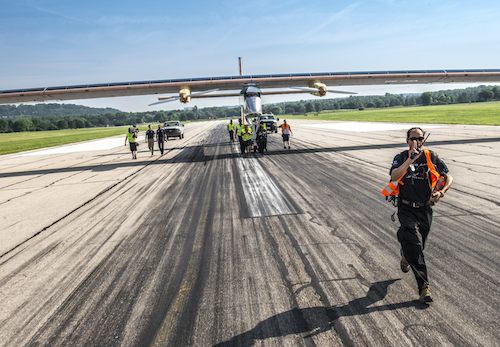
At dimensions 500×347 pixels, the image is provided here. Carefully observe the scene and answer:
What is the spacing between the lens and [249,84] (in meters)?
26.2

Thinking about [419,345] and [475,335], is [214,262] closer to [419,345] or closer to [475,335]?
[419,345]

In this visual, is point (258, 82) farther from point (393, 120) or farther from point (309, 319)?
point (393, 120)

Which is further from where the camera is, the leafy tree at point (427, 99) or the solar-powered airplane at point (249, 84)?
the leafy tree at point (427, 99)

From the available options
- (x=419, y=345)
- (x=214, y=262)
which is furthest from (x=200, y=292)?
(x=419, y=345)

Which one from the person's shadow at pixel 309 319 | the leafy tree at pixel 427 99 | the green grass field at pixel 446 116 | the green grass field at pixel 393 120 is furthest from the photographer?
the leafy tree at pixel 427 99

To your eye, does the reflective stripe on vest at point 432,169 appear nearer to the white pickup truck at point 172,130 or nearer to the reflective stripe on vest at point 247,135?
the reflective stripe on vest at point 247,135

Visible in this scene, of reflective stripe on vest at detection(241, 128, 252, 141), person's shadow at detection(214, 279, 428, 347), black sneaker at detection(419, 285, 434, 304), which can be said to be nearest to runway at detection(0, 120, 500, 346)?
person's shadow at detection(214, 279, 428, 347)

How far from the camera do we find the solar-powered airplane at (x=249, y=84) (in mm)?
22562

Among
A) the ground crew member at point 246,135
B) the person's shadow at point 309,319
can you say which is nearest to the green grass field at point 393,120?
the ground crew member at point 246,135

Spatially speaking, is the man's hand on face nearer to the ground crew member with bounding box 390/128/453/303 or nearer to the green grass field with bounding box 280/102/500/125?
the ground crew member with bounding box 390/128/453/303

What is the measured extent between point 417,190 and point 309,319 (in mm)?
2068

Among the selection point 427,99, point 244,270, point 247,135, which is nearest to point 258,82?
point 247,135

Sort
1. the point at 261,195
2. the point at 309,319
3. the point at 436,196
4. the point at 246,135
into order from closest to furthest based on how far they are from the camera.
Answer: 1. the point at 309,319
2. the point at 436,196
3. the point at 261,195
4. the point at 246,135

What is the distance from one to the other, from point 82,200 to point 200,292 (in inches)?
307
